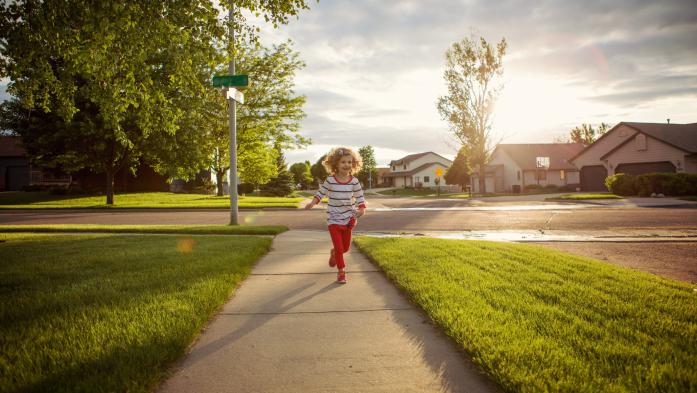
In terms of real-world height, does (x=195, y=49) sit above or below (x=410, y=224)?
above

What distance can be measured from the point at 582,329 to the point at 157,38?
22.4 feet

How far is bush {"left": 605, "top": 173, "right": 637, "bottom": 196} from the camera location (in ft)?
84.7

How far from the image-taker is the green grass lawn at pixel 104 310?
2463mm

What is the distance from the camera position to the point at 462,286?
446 centimetres

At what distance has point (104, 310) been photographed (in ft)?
11.9

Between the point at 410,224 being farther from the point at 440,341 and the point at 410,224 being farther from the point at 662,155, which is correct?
the point at 662,155

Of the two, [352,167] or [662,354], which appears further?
[352,167]

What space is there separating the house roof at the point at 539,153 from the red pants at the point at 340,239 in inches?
1794

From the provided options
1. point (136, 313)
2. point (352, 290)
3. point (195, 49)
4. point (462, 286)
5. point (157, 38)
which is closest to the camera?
point (136, 313)

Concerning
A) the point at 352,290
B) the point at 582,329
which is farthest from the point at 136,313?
the point at 582,329

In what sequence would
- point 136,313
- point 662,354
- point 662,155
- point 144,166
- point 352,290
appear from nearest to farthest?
point 662,354
point 136,313
point 352,290
point 662,155
point 144,166

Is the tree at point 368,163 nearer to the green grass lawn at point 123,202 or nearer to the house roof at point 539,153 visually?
the house roof at point 539,153

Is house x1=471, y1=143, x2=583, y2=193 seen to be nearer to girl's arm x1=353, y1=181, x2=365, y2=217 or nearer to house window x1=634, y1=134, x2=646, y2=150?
house window x1=634, y1=134, x2=646, y2=150

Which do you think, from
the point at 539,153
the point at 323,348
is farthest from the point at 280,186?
the point at 323,348
